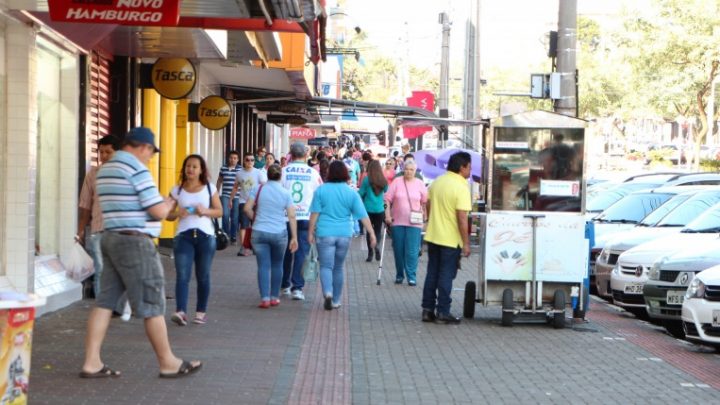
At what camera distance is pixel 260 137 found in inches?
1859

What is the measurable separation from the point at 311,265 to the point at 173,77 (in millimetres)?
5491

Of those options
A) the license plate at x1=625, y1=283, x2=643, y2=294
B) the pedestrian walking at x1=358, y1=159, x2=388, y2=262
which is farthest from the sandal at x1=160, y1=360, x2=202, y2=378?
the pedestrian walking at x1=358, y1=159, x2=388, y2=262

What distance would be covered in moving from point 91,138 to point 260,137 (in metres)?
31.6

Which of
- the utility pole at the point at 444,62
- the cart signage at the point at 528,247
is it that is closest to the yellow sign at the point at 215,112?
the cart signage at the point at 528,247

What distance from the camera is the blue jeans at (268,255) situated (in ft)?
45.8

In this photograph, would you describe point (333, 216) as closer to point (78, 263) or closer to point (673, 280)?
point (673, 280)

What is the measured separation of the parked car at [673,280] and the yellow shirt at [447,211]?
2154 mm

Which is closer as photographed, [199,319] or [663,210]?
[199,319]

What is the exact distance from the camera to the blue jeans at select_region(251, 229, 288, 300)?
45.8 feet

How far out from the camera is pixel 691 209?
18094 millimetres

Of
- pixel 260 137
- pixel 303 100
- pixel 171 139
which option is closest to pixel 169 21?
pixel 171 139

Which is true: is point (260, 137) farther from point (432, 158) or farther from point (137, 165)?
point (137, 165)

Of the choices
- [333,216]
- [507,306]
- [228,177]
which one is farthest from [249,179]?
[507,306]

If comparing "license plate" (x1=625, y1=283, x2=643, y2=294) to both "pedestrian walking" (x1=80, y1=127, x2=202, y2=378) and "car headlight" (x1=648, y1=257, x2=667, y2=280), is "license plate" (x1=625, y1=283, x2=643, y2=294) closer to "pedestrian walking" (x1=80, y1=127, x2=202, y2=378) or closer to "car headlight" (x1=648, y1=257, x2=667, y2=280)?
"car headlight" (x1=648, y1=257, x2=667, y2=280)
